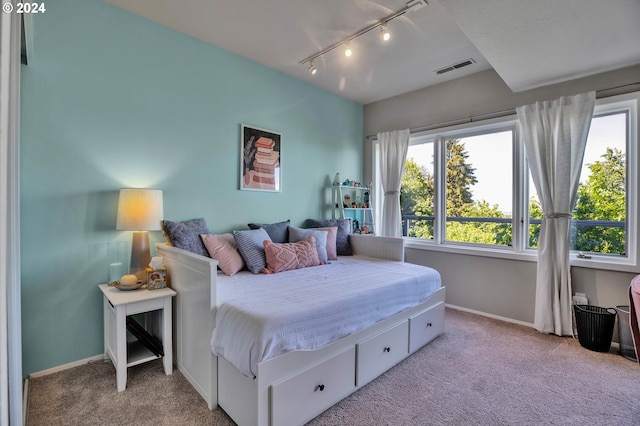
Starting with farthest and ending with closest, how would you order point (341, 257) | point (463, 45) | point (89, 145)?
1. point (341, 257)
2. point (463, 45)
3. point (89, 145)

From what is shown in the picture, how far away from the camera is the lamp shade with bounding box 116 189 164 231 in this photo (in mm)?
2141

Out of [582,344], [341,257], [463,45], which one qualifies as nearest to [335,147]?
[341,257]

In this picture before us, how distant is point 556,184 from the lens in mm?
2795

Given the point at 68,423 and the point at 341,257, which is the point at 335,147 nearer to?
the point at 341,257

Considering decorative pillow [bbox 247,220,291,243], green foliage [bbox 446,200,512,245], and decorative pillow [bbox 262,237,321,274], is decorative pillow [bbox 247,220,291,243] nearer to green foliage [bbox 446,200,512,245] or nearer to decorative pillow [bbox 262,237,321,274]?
decorative pillow [bbox 262,237,321,274]

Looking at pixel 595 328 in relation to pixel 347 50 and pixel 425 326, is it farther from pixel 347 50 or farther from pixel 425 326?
pixel 347 50

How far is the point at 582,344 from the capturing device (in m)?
2.55

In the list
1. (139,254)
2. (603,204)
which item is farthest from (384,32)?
(139,254)

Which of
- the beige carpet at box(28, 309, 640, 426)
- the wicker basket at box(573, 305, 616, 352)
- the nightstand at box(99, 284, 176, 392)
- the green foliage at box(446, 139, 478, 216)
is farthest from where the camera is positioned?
the green foliage at box(446, 139, 478, 216)

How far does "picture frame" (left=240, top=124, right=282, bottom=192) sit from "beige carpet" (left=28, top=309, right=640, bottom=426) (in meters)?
1.81

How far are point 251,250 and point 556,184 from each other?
2859 mm

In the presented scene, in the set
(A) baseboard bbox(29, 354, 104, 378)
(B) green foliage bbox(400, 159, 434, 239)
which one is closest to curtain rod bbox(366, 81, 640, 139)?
(B) green foliage bbox(400, 159, 434, 239)

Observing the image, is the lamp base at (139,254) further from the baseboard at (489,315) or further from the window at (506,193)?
the baseboard at (489,315)

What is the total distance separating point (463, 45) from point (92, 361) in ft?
13.3
